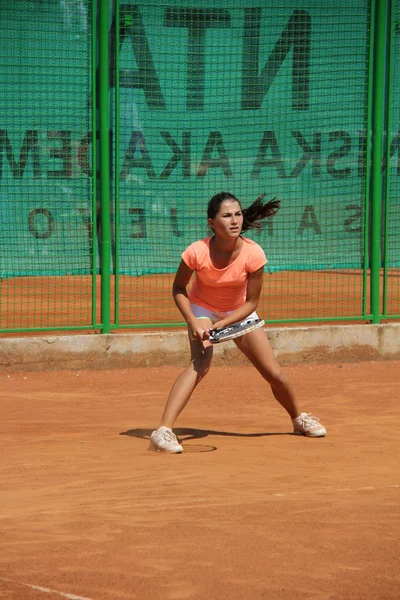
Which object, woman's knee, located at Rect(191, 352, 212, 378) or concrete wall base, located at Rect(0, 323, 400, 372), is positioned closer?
woman's knee, located at Rect(191, 352, 212, 378)

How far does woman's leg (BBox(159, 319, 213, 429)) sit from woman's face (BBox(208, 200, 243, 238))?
62 centimetres

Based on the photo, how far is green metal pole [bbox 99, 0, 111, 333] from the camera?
10.6 m

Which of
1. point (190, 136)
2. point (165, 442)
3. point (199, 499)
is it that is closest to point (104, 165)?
point (165, 442)

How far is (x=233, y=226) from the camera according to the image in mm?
7129

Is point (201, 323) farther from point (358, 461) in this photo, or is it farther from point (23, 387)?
point (23, 387)

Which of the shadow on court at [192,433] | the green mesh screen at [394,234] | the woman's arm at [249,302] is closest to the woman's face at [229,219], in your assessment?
the woman's arm at [249,302]

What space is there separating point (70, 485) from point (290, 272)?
874 cm

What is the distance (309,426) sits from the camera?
7586 mm

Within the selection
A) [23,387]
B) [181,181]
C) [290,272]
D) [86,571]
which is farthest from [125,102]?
[86,571]

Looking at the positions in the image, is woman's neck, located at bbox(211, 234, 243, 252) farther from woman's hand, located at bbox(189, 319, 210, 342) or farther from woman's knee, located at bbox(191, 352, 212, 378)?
woman's knee, located at bbox(191, 352, 212, 378)

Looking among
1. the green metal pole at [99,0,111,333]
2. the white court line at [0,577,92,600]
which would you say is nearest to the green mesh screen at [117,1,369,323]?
the green metal pole at [99,0,111,333]

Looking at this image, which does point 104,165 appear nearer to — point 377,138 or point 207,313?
point 377,138

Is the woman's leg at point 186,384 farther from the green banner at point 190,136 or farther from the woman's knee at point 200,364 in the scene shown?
the green banner at point 190,136

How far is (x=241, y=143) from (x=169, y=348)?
21.5 feet
